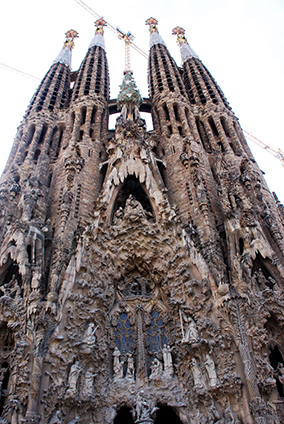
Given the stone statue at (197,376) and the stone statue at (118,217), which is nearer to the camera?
the stone statue at (197,376)

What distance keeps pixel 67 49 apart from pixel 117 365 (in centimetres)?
2270

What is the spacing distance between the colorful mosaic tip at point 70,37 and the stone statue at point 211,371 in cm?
2407

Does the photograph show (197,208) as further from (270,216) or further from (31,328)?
(31,328)

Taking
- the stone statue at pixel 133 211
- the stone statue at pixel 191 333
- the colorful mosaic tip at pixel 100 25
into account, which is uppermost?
the colorful mosaic tip at pixel 100 25

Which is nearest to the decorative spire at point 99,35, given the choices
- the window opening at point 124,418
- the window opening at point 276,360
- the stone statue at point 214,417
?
the window opening at point 276,360

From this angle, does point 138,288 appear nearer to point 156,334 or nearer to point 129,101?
point 156,334

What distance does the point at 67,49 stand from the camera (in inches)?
977

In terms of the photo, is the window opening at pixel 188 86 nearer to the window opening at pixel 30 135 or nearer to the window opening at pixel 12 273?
the window opening at pixel 30 135

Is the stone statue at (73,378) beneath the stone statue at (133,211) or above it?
beneath

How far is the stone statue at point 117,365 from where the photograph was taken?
891 cm

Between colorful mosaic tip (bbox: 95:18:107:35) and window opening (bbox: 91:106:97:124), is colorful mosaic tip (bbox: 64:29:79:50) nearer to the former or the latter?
colorful mosaic tip (bbox: 95:18:107:35)

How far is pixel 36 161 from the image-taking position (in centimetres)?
1446

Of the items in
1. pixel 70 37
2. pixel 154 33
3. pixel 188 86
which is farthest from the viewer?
pixel 70 37

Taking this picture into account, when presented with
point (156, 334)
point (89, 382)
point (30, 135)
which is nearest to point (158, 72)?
point (30, 135)
